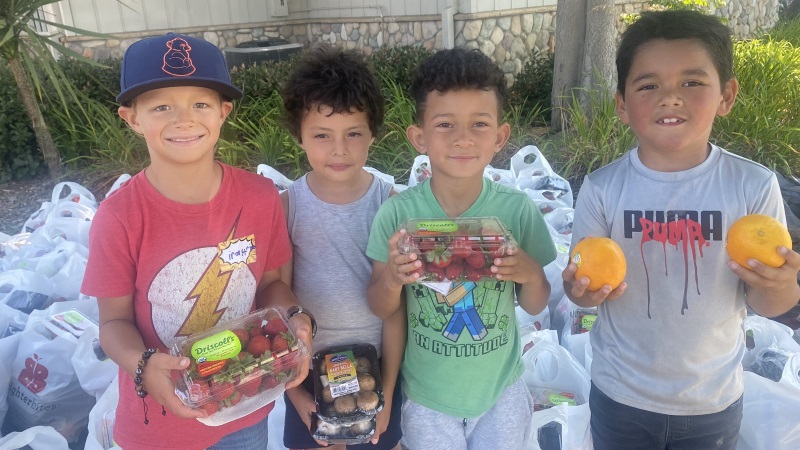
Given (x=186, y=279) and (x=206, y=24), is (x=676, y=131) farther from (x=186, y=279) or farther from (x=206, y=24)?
(x=206, y=24)

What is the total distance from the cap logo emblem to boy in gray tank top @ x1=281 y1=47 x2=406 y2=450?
43cm

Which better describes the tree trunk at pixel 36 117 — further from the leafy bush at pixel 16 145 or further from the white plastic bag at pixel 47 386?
the white plastic bag at pixel 47 386

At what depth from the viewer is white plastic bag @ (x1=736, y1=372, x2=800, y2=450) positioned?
217cm

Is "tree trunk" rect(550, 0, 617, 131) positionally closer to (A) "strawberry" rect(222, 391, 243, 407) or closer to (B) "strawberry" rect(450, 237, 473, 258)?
(B) "strawberry" rect(450, 237, 473, 258)

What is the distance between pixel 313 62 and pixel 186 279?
2.94 ft

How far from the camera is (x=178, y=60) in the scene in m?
A: 1.62

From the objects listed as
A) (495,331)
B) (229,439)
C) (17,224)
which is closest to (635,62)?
(495,331)

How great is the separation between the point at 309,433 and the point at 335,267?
0.61 metres

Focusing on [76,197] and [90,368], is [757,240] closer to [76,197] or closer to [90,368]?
[90,368]

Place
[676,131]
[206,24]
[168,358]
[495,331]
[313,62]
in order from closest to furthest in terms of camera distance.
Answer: [168,358] < [676,131] < [495,331] < [313,62] < [206,24]

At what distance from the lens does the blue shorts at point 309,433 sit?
201cm

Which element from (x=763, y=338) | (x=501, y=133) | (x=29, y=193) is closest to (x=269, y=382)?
(x=501, y=133)

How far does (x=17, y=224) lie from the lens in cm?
534

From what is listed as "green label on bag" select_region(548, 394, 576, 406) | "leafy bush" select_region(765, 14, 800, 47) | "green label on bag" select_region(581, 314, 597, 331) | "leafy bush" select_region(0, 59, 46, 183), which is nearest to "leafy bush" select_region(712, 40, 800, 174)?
"green label on bag" select_region(581, 314, 597, 331)
